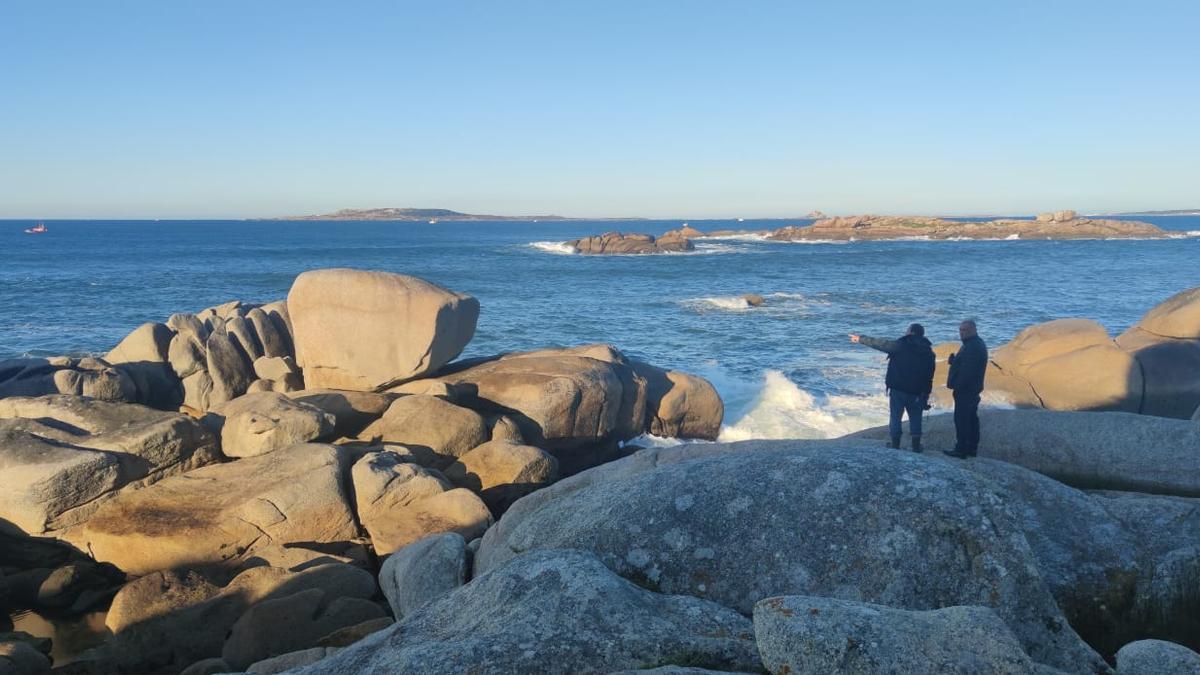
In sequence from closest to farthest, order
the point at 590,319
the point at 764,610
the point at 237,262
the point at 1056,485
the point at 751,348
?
the point at 764,610, the point at 1056,485, the point at 751,348, the point at 590,319, the point at 237,262

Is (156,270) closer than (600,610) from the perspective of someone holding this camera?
No

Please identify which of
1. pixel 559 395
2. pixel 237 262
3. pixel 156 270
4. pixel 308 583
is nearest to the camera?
pixel 308 583

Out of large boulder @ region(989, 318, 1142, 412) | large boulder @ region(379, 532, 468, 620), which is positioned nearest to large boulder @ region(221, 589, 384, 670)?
large boulder @ region(379, 532, 468, 620)

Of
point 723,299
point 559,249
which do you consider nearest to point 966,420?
point 723,299

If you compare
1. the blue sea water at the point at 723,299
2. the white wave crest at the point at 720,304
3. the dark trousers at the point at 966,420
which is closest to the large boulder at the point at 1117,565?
the dark trousers at the point at 966,420

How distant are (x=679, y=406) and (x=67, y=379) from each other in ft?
42.2

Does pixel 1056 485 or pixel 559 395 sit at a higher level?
pixel 1056 485

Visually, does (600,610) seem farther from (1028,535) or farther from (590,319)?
(590,319)

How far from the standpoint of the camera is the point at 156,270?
62375mm

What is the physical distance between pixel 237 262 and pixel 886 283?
5688 cm

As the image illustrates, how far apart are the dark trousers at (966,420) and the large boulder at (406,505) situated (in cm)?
658

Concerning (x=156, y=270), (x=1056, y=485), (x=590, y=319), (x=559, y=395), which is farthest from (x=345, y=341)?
(x=156, y=270)

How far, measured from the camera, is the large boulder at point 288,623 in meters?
8.43

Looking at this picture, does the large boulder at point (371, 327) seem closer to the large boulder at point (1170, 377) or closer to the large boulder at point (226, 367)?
the large boulder at point (226, 367)
